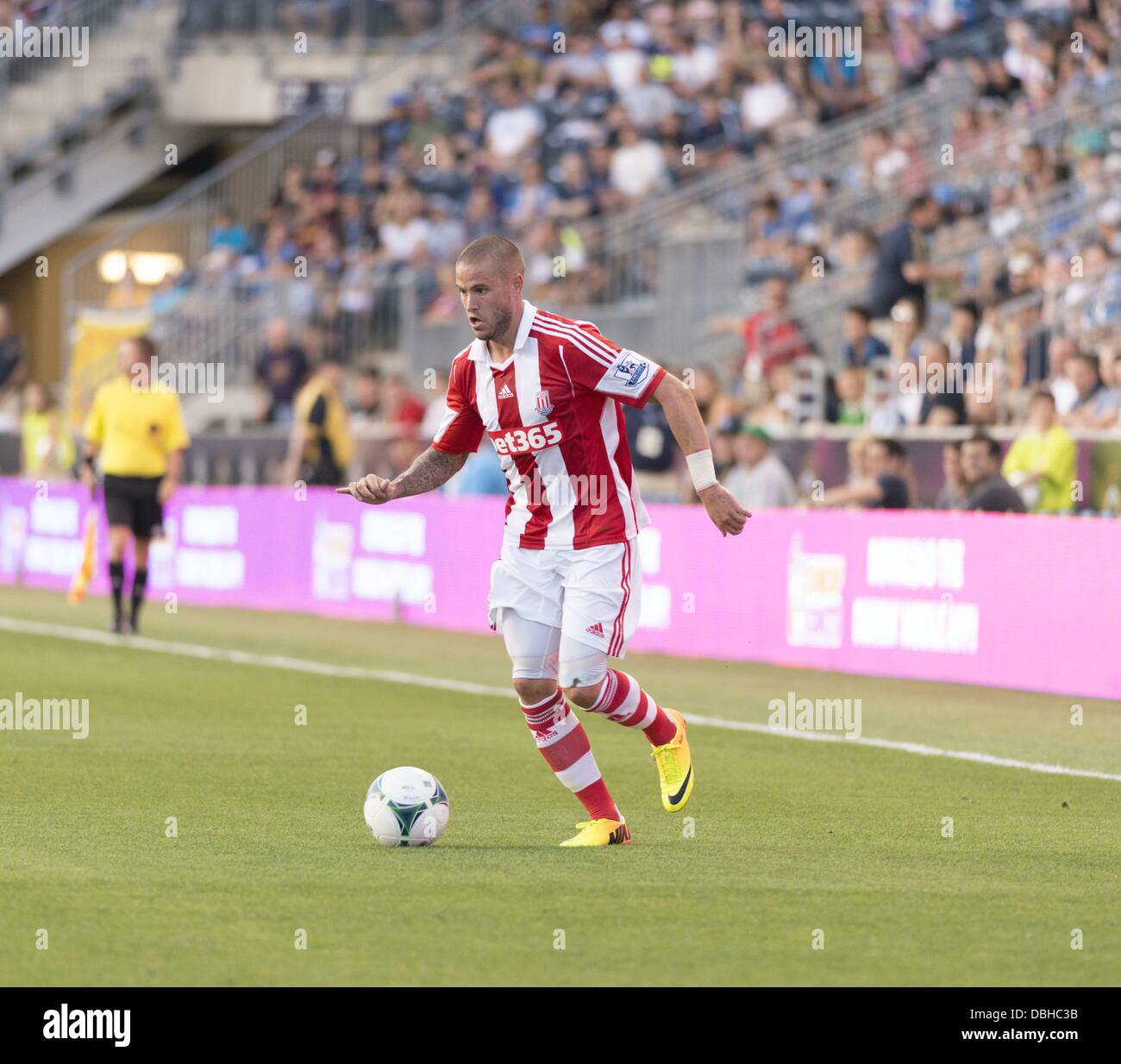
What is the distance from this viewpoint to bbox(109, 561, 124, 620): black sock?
19.5 meters

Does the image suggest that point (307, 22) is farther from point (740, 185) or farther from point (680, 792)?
point (680, 792)

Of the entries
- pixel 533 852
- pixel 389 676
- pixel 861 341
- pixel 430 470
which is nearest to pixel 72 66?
pixel 861 341

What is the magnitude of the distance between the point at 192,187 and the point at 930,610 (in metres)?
19.5

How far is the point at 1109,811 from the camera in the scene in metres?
10.2

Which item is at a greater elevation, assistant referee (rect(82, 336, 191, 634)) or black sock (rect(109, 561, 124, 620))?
assistant referee (rect(82, 336, 191, 634))

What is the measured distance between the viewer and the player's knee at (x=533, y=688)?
353 inches

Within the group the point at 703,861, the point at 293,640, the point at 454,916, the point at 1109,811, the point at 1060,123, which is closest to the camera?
the point at 454,916

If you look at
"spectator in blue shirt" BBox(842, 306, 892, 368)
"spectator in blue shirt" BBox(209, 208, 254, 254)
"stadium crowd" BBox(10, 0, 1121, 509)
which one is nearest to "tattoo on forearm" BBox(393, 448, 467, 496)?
"stadium crowd" BBox(10, 0, 1121, 509)

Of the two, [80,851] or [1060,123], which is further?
[1060,123]

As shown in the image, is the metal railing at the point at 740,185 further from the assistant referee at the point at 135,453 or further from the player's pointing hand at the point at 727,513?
the player's pointing hand at the point at 727,513

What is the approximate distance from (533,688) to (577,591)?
1.36 ft

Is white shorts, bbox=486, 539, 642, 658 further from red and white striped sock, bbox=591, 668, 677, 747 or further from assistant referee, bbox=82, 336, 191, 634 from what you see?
assistant referee, bbox=82, 336, 191, 634
